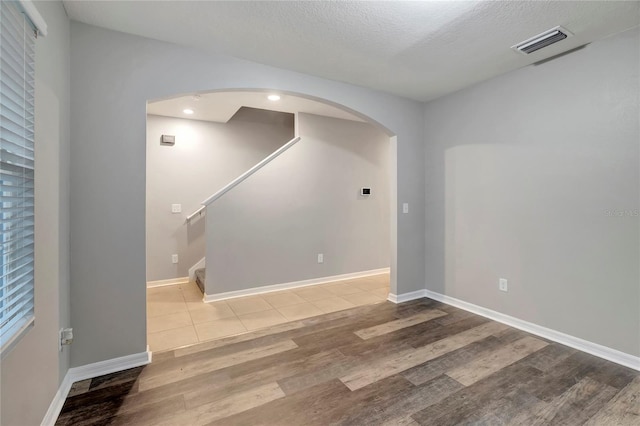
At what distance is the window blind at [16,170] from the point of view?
1176 millimetres

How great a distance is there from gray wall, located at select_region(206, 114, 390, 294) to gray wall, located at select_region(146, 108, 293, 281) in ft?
4.14

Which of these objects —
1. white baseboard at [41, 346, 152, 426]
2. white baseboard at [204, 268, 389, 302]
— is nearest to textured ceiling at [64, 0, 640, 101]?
white baseboard at [41, 346, 152, 426]

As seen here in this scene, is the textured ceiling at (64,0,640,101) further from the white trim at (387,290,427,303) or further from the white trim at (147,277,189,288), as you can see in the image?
the white trim at (147,277,189,288)

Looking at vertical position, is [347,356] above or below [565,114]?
below

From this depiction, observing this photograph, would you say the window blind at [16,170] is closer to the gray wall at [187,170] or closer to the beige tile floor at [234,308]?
the beige tile floor at [234,308]

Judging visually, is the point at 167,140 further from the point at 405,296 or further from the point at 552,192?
the point at 552,192

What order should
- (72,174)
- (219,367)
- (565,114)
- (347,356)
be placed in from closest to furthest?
1. (72,174)
2. (219,367)
3. (347,356)
4. (565,114)

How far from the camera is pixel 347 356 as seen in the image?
2352 millimetres

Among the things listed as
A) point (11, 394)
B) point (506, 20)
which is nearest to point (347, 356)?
point (11, 394)

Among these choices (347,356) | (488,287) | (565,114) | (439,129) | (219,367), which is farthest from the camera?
(439,129)

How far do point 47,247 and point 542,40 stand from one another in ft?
12.1

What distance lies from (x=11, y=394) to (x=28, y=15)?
1.64 m

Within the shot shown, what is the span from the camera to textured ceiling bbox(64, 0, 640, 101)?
75.7 inches

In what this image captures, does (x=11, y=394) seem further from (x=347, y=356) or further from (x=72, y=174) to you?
(x=347, y=356)
